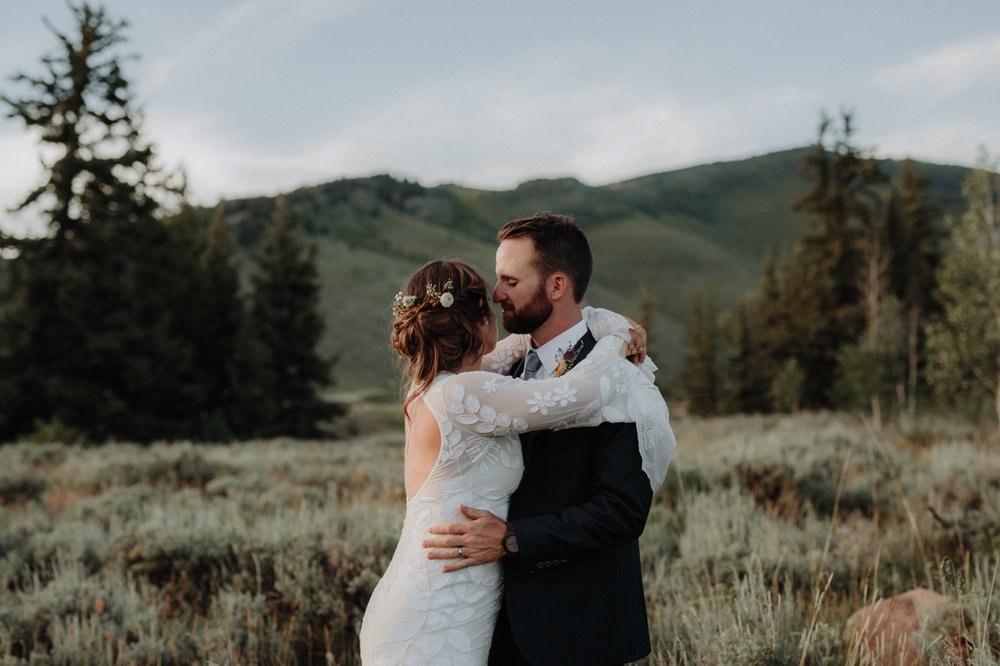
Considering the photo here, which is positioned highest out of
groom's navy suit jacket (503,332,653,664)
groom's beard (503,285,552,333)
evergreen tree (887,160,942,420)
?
evergreen tree (887,160,942,420)

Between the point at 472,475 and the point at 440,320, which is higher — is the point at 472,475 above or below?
below

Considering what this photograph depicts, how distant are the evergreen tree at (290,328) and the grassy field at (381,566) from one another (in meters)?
23.3

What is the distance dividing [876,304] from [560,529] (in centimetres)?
3682

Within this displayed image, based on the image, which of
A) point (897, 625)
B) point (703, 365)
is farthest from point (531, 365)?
point (703, 365)

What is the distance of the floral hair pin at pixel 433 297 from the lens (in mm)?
2359

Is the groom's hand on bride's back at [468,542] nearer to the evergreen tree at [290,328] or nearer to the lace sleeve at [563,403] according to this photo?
the lace sleeve at [563,403]

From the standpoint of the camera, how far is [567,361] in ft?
8.54

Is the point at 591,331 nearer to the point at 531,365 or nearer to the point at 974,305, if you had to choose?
the point at 531,365

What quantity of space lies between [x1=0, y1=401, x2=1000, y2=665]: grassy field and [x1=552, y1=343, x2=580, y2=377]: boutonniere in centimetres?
163

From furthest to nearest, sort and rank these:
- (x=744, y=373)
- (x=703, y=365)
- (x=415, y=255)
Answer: (x=415, y=255)
(x=703, y=365)
(x=744, y=373)

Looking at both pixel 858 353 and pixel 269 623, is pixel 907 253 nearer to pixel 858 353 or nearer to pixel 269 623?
pixel 858 353

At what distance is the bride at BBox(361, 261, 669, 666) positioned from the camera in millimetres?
2246

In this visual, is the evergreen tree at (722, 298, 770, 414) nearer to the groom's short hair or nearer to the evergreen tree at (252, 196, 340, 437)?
the evergreen tree at (252, 196, 340, 437)

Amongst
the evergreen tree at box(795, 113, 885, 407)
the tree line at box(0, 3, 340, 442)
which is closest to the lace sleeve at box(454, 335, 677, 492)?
the tree line at box(0, 3, 340, 442)
